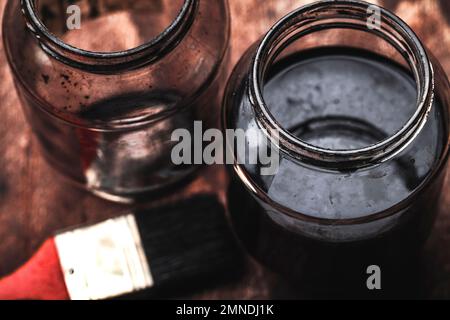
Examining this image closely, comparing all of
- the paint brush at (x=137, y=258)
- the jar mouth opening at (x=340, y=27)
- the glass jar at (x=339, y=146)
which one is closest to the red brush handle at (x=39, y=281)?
the paint brush at (x=137, y=258)

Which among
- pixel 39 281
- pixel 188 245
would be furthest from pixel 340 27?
pixel 39 281

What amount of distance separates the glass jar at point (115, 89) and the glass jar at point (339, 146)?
0.05m

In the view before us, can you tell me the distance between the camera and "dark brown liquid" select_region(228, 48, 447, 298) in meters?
0.75

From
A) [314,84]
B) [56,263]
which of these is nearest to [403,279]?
[314,84]

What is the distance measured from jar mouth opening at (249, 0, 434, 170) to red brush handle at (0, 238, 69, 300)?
0.30 metres

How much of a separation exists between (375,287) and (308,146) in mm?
249

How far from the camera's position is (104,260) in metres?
0.90

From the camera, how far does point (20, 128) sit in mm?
972

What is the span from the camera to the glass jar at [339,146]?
72 centimetres

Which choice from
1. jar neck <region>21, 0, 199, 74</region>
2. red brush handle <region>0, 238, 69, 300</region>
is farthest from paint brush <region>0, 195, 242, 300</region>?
jar neck <region>21, 0, 199, 74</region>

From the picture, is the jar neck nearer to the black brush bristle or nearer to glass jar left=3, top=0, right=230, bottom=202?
glass jar left=3, top=0, right=230, bottom=202

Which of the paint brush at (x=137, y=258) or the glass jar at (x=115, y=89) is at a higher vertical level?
the glass jar at (x=115, y=89)

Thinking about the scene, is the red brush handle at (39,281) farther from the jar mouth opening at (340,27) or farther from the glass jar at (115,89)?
the jar mouth opening at (340,27)

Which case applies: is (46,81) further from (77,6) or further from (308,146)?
(308,146)
